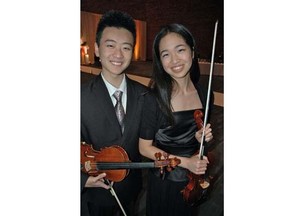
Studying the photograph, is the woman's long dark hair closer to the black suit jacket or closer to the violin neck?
the black suit jacket

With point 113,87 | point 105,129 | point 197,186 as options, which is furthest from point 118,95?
point 197,186

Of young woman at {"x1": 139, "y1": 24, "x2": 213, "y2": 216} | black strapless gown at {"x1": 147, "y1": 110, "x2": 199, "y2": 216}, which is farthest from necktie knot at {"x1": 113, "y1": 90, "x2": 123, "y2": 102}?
black strapless gown at {"x1": 147, "y1": 110, "x2": 199, "y2": 216}

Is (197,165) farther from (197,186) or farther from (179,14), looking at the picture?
(179,14)

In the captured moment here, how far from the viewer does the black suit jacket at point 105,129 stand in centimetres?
→ 141

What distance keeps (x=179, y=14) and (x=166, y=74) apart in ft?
0.97

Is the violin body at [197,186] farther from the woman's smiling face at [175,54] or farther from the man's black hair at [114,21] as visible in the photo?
the man's black hair at [114,21]

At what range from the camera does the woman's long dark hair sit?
1421mm

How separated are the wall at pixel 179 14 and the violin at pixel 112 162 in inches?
18.6

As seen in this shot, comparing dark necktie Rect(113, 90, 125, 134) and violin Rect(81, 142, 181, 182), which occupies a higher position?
dark necktie Rect(113, 90, 125, 134)
